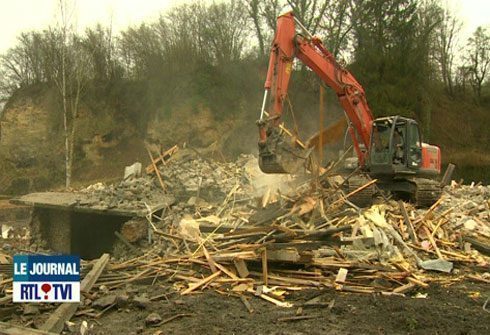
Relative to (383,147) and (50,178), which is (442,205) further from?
(50,178)

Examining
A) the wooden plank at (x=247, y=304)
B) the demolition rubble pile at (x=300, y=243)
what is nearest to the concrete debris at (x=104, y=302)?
the demolition rubble pile at (x=300, y=243)

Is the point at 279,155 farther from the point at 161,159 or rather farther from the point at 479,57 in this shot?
the point at 479,57

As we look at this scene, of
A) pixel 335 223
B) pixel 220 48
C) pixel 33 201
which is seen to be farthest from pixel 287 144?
pixel 220 48

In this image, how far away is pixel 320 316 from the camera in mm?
5594

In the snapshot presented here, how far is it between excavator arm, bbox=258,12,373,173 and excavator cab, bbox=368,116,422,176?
0.50m

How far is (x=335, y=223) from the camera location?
28.1 ft

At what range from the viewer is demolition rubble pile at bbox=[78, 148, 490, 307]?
277 inches

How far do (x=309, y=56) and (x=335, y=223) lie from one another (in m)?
4.15

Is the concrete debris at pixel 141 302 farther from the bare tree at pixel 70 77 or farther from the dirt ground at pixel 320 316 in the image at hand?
the bare tree at pixel 70 77

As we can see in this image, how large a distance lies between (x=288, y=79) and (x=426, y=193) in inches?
165

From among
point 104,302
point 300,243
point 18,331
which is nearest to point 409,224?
point 300,243

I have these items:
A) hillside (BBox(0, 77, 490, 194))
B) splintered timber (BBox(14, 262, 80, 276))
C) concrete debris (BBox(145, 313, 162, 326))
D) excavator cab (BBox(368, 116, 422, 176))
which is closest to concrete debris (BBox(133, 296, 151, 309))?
concrete debris (BBox(145, 313, 162, 326))

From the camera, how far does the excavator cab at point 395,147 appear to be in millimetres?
11172

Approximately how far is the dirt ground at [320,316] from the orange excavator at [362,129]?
3663 millimetres
